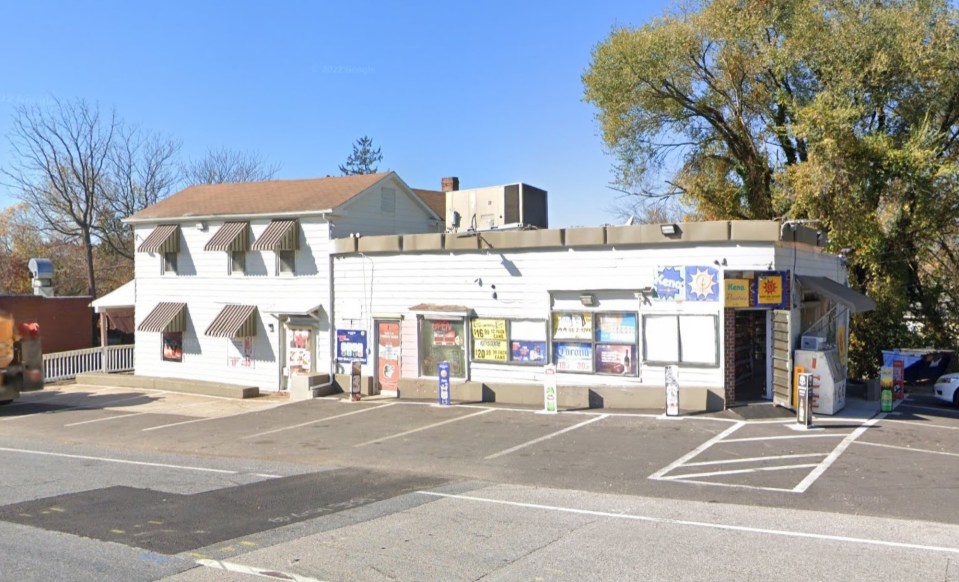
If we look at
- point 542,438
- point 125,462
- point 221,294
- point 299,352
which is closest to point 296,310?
point 299,352

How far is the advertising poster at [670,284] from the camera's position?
16.9m

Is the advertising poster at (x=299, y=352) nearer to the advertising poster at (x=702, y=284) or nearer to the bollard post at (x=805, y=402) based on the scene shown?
the advertising poster at (x=702, y=284)

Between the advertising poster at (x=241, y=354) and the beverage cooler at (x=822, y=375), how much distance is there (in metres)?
16.2

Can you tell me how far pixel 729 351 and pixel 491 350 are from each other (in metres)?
5.90

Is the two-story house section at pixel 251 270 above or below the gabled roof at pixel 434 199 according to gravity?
below

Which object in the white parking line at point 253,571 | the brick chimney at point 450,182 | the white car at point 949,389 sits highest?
A: the brick chimney at point 450,182

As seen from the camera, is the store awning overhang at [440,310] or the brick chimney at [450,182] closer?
the store awning overhang at [440,310]

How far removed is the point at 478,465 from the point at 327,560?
219 inches

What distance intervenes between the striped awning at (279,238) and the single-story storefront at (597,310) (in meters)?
1.86

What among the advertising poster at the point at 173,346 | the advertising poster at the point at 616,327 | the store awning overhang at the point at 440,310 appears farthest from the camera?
the advertising poster at the point at 173,346

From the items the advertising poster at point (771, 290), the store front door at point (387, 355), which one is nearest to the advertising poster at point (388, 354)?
the store front door at point (387, 355)

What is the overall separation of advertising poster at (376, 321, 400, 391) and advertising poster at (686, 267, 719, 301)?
819cm

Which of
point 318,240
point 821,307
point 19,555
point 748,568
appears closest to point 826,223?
point 821,307

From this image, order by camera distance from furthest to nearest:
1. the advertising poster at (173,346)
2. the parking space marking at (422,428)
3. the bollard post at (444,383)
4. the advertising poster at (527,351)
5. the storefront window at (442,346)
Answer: the advertising poster at (173,346)
the storefront window at (442,346)
the bollard post at (444,383)
the advertising poster at (527,351)
the parking space marking at (422,428)
